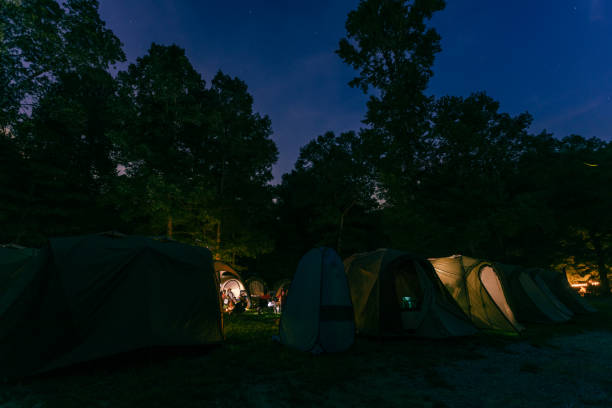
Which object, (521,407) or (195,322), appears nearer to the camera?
(521,407)

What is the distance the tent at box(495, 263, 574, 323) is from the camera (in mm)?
10609

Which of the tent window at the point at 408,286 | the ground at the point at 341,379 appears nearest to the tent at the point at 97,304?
the ground at the point at 341,379

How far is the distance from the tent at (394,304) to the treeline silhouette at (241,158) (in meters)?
12.8

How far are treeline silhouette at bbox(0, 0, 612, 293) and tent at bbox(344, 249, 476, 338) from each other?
1277cm

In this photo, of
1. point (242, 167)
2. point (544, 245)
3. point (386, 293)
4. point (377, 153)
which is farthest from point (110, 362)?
point (544, 245)

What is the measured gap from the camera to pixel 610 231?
25.4 m

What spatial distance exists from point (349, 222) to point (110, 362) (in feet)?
88.7

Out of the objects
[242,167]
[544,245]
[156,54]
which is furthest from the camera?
[544,245]

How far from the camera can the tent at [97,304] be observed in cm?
452

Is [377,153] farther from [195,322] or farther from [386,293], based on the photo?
[195,322]

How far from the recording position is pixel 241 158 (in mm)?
20609

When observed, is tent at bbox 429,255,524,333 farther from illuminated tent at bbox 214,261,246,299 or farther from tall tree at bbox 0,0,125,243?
tall tree at bbox 0,0,125,243

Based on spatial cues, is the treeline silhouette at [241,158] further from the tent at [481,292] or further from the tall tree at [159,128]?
the tent at [481,292]

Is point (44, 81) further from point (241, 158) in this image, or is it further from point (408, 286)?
point (408, 286)
